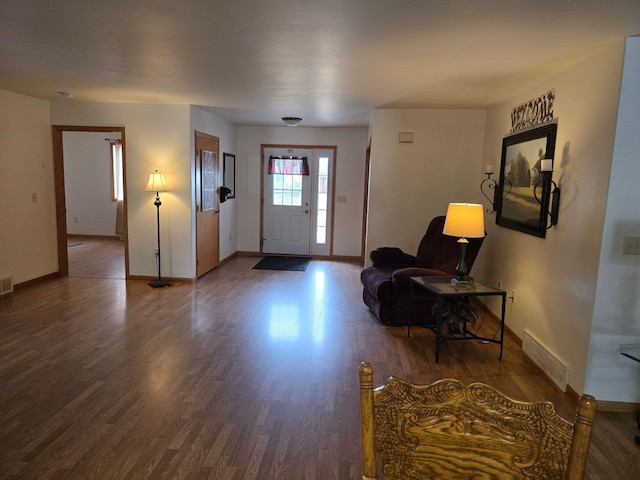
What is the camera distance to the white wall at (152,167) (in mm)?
5348

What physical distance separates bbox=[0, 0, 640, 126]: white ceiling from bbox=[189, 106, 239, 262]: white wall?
3.34ft

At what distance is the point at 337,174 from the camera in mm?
7469

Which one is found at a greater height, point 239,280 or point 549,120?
point 549,120

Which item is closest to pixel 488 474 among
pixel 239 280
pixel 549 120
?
pixel 549 120

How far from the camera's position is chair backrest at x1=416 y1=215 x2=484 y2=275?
4.07 m

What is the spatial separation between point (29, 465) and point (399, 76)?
3.53m

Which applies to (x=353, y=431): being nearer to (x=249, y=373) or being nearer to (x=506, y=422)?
(x=249, y=373)

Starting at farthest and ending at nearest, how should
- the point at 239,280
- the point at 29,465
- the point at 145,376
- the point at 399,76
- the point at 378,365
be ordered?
the point at 239,280 → the point at 399,76 → the point at 378,365 → the point at 145,376 → the point at 29,465

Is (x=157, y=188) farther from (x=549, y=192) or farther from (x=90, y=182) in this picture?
(x=90, y=182)

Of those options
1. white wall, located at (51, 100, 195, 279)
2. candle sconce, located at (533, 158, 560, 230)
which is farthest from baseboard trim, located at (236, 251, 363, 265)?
candle sconce, located at (533, 158, 560, 230)

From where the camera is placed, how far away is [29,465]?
2.05 meters

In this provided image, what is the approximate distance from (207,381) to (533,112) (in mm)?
3440

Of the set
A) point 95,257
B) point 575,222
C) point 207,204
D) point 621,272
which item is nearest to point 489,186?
point 575,222

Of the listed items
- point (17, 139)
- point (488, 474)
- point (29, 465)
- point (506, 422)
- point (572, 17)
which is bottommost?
point (29, 465)
